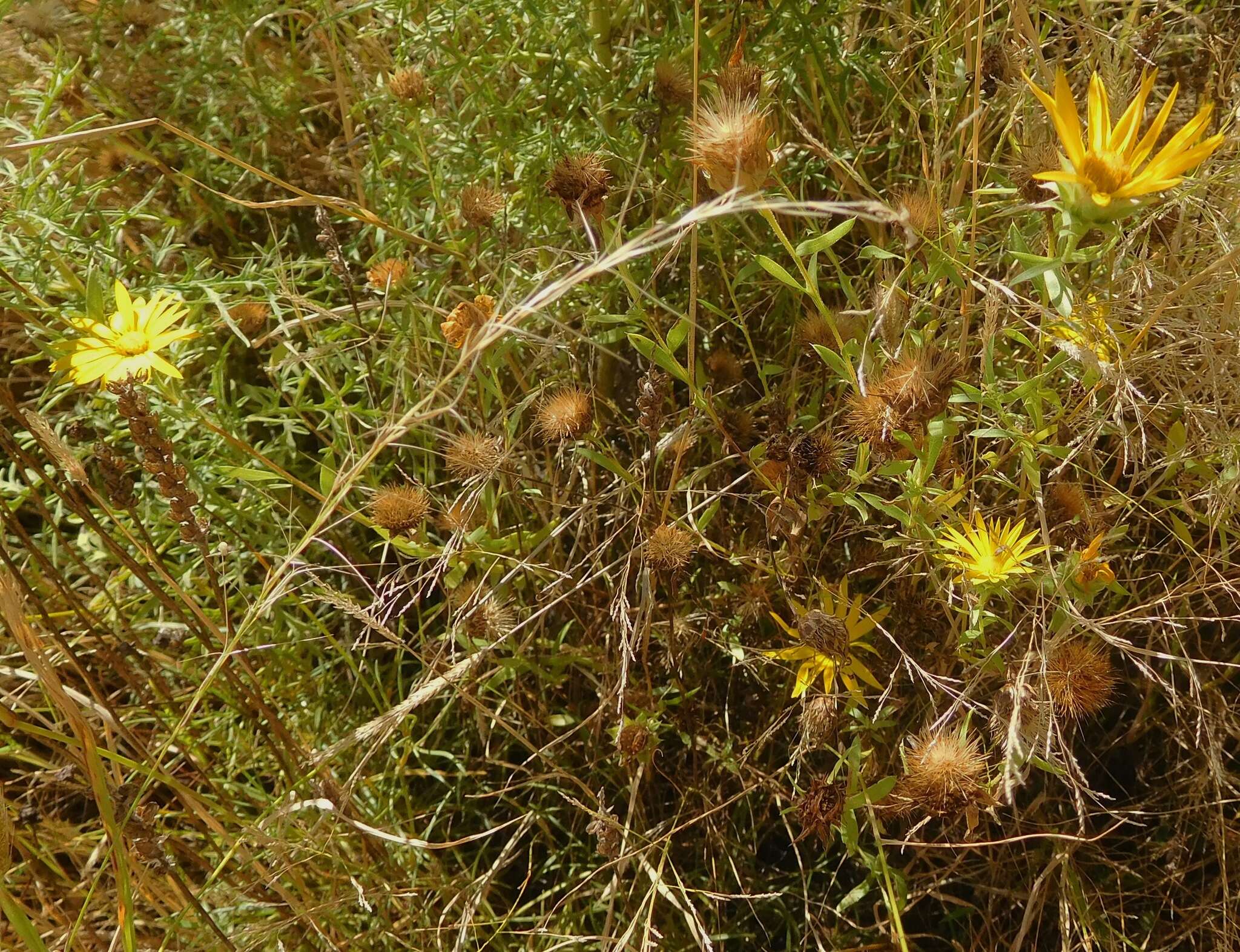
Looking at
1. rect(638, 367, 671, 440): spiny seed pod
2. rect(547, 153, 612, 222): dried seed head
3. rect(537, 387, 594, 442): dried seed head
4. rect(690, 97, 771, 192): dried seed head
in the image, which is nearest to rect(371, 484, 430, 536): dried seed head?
rect(537, 387, 594, 442): dried seed head

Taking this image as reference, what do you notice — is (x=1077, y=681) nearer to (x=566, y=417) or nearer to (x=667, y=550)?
(x=667, y=550)

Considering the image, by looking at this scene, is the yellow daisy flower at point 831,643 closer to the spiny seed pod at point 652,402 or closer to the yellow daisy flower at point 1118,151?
the spiny seed pod at point 652,402

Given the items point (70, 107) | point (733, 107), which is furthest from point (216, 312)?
point (733, 107)

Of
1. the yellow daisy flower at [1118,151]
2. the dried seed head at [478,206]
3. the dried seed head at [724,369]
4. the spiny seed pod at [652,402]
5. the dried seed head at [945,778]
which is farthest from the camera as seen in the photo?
the dried seed head at [724,369]

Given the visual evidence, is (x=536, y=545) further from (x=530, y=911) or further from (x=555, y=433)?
(x=530, y=911)

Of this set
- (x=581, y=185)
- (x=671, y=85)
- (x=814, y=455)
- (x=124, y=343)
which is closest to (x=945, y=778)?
(x=814, y=455)

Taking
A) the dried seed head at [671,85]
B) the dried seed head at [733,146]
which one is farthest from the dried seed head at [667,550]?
the dried seed head at [671,85]
